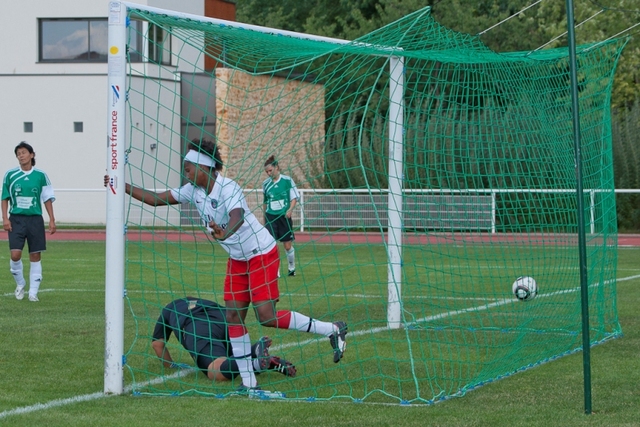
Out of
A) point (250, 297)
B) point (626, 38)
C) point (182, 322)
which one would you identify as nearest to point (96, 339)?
point (182, 322)

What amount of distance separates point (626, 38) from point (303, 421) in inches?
225

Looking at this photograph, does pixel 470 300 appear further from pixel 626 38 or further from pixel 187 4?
pixel 187 4

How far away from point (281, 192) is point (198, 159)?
27.4 ft

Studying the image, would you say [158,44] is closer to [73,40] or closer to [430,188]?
[430,188]

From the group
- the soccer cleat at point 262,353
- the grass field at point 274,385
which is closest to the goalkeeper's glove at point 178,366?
the grass field at point 274,385

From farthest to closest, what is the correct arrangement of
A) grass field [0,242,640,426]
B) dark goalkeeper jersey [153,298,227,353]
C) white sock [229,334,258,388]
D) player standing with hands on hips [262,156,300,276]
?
player standing with hands on hips [262,156,300,276], dark goalkeeper jersey [153,298,227,353], white sock [229,334,258,388], grass field [0,242,640,426]

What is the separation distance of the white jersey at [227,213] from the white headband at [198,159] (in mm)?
169

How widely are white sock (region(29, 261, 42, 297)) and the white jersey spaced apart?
5.81 metres

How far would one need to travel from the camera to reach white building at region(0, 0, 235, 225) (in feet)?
109

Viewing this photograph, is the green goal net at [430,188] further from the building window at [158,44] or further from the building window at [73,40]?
the building window at [73,40]

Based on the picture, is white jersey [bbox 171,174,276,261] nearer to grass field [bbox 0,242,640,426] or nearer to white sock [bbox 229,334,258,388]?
white sock [bbox 229,334,258,388]

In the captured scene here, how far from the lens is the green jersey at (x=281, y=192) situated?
50.8 feet

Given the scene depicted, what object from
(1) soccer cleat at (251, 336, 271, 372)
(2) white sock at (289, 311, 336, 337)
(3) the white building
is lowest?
(1) soccer cleat at (251, 336, 271, 372)

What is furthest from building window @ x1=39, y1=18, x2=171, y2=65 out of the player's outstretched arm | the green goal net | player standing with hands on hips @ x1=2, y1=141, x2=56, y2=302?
the player's outstretched arm
